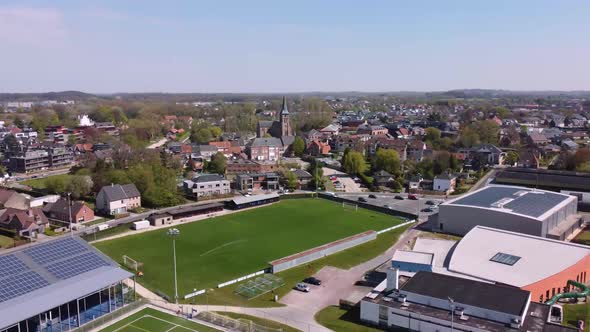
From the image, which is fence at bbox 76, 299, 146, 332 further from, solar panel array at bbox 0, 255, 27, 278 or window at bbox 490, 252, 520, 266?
window at bbox 490, 252, 520, 266

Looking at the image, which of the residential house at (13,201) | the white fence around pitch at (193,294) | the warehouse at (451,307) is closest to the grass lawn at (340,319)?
the warehouse at (451,307)

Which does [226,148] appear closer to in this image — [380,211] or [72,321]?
[380,211]

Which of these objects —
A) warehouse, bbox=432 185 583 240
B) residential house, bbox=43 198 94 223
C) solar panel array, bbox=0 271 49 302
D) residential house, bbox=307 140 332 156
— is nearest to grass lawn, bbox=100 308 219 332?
solar panel array, bbox=0 271 49 302

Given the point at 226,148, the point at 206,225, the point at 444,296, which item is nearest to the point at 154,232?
the point at 206,225

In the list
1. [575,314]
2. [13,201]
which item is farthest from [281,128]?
[575,314]

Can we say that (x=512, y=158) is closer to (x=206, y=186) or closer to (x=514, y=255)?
(x=514, y=255)

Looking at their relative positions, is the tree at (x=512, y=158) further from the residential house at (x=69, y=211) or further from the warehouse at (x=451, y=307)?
the residential house at (x=69, y=211)

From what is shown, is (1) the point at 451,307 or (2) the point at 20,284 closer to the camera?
(1) the point at 451,307
